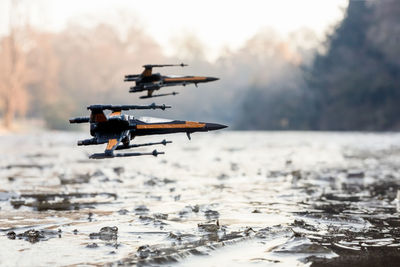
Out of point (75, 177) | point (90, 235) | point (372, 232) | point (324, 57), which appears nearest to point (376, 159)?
point (75, 177)

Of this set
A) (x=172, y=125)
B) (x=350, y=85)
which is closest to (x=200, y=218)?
(x=172, y=125)

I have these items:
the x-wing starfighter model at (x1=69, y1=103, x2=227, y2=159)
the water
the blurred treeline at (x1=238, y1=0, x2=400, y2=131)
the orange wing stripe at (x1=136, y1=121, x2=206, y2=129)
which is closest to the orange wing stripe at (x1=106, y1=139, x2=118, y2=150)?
the x-wing starfighter model at (x1=69, y1=103, x2=227, y2=159)

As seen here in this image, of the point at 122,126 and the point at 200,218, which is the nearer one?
the point at 122,126

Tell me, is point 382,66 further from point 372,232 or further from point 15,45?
point 372,232

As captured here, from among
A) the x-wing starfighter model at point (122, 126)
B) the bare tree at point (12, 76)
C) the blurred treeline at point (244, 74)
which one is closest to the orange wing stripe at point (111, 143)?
the x-wing starfighter model at point (122, 126)

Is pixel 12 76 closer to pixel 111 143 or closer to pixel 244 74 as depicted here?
pixel 244 74

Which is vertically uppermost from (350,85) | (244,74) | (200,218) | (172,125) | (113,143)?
(244,74)

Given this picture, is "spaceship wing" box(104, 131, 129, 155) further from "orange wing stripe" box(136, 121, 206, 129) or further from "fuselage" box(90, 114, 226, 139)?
"orange wing stripe" box(136, 121, 206, 129)
